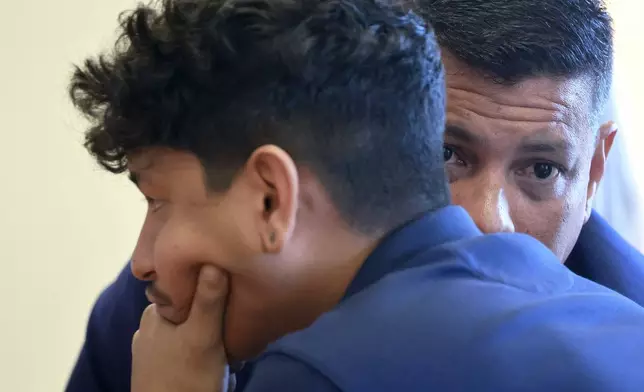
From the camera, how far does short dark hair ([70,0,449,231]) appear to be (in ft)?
2.20

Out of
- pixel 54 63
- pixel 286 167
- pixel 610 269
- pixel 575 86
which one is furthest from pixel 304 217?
pixel 54 63

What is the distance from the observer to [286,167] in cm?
66

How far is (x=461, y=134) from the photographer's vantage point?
98cm

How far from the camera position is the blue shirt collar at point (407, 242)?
68 cm

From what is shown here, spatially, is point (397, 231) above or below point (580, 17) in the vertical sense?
below

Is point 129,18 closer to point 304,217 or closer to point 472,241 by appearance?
point 304,217

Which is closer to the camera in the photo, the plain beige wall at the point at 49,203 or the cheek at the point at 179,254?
the cheek at the point at 179,254

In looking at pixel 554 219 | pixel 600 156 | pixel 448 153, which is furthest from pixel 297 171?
pixel 600 156

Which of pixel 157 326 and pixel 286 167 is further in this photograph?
pixel 157 326

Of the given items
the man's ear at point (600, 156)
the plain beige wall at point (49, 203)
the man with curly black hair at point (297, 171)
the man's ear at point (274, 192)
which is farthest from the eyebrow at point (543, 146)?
the plain beige wall at point (49, 203)

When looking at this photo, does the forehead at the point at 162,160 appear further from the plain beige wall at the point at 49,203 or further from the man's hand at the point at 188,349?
the plain beige wall at the point at 49,203

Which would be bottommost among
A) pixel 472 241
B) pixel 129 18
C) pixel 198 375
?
pixel 198 375

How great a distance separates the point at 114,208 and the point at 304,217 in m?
1.01

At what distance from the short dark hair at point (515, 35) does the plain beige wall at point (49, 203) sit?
755mm
